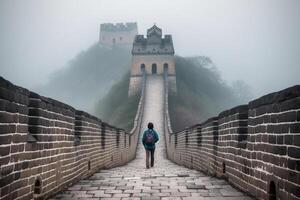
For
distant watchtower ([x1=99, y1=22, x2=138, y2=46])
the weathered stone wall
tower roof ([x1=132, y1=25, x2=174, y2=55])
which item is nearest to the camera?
the weathered stone wall

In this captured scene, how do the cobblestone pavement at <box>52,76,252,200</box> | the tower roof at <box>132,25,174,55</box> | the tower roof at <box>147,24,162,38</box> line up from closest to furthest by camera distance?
1. the cobblestone pavement at <box>52,76,252,200</box>
2. the tower roof at <box>132,25,174,55</box>
3. the tower roof at <box>147,24,162,38</box>

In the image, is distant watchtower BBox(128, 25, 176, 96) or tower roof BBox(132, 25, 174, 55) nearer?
distant watchtower BBox(128, 25, 176, 96)

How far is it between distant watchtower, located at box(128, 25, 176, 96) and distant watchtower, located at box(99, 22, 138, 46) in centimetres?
4037

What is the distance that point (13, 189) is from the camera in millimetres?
4309

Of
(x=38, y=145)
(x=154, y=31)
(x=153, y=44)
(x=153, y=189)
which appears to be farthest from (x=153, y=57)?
(x=38, y=145)

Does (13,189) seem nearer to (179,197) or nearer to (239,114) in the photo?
(179,197)

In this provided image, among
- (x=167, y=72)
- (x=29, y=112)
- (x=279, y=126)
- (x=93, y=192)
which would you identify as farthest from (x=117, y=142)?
(x=167, y=72)

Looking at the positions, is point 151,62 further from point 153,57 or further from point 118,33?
point 118,33

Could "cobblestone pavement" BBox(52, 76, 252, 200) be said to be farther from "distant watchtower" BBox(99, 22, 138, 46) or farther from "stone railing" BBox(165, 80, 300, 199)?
"distant watchtower" BBox(99, 22, 138, 46)

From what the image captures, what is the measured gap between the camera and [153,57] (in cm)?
5856

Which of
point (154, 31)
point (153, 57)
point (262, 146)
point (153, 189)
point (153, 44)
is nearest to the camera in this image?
point (262, 146)

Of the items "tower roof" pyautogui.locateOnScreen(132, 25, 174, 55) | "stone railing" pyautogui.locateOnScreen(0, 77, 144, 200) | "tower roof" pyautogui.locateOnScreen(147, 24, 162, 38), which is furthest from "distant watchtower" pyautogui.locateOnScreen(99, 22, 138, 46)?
"stone railing" pyautogui.locateOnScreen(0, 77, 144, 200)

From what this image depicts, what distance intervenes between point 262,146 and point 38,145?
9.15 ft

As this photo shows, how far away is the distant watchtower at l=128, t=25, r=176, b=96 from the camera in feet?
189
